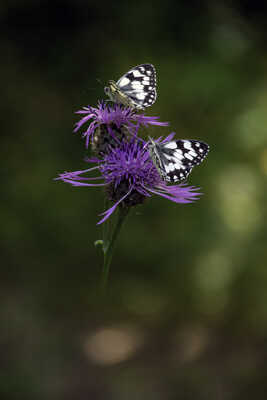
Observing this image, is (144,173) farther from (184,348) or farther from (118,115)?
(184,348)

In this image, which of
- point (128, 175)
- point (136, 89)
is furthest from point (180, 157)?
point (136, 89)

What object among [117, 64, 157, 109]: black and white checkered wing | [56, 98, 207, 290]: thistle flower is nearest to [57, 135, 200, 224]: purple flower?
[56, 98, 207, 290]: thistle flower

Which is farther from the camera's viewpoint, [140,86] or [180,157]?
[140,86]

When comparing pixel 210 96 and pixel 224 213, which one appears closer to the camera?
pixel 224 213

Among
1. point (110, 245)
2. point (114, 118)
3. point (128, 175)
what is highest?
point (114, 118)

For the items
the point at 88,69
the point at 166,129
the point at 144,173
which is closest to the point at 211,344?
the point at 166,129

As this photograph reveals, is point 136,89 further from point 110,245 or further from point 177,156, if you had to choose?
point 110,245
